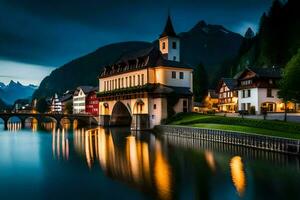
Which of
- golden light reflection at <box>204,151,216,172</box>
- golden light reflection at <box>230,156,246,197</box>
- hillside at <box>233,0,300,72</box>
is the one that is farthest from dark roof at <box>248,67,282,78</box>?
golden light reflection at <box>230,156,246,197</box>

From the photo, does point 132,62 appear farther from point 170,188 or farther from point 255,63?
point 170,188

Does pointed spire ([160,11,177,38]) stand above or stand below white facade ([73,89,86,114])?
above

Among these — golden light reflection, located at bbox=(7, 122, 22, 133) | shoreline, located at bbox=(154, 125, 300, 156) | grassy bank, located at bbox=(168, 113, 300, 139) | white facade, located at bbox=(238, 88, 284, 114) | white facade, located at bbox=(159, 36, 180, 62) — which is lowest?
golden light reflection, located at bbox=(7, 122, 22, 133)

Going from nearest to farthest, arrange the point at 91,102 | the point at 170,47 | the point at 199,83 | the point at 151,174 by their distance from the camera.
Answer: the point at 151,174, the point at 170,47, the point at 199,83, the point at 91,102

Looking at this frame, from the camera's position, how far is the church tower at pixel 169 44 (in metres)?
95.6

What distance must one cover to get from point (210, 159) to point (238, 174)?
7.95 meters

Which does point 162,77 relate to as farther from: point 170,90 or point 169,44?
point 169,44

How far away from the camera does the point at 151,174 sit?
1246 inches

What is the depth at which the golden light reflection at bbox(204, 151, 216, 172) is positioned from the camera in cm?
3474

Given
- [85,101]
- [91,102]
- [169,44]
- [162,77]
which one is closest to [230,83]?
[169,44]

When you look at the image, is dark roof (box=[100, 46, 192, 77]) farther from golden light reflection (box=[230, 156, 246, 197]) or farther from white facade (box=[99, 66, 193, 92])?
golden light reflection (box=[230, 156, 246, 197])

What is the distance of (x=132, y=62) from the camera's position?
302 ft

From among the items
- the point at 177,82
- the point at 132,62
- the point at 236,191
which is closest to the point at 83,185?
the point at 236,191

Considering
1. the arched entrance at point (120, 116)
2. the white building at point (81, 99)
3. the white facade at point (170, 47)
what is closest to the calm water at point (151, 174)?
the white facade at point (170, 47)
